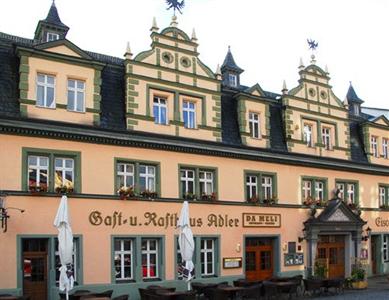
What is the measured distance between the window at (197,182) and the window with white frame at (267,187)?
3257 millimetres

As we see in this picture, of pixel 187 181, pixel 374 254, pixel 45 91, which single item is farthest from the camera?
pixel 374 254

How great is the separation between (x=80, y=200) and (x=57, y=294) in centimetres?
345

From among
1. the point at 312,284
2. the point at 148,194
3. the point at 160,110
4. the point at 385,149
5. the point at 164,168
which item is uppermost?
the point at 160,110

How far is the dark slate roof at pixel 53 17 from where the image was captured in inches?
874

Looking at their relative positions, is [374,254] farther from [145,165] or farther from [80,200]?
[80,200]

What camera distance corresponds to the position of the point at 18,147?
19.0 meters

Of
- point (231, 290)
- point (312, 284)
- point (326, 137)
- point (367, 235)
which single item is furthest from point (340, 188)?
point (231, 290)

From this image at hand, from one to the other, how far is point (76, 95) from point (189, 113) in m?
5.49

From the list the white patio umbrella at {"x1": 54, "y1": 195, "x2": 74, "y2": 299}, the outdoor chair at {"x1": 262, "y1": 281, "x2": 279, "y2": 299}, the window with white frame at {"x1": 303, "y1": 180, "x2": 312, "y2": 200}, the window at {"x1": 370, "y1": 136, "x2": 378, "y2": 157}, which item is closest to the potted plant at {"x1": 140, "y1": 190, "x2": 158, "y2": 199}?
the outdoor chair at {"x1": 262, "y1": 281, "x2": 279, "y2": 299}

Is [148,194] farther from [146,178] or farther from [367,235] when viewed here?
[367,235]

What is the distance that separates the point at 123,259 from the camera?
70.0 feet

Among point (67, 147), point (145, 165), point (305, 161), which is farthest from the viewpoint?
point (305, 161)

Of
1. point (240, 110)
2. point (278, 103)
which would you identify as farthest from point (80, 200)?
point (278, 103)

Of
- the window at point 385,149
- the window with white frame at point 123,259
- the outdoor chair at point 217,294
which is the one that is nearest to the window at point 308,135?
the window at point 385,149
